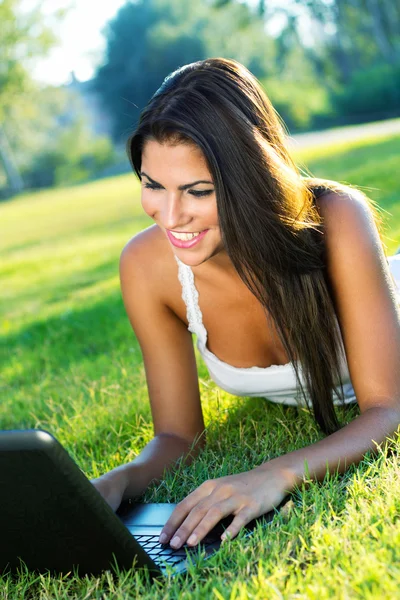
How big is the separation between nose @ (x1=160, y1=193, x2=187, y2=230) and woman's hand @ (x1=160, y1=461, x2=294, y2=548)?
0.71 metres

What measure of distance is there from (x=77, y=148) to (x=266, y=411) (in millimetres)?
35593

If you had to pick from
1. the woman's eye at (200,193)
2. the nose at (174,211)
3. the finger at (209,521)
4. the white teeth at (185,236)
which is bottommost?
the finger at (209,521)

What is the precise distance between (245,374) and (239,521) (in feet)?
3.18

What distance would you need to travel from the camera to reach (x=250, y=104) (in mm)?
2289

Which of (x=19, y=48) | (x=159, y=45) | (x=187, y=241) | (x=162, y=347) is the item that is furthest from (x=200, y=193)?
(x=159, y=45)

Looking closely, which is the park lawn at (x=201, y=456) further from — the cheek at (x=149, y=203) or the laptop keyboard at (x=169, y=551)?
the cheek at (x=149, y=203)

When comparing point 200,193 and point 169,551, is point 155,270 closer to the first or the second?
point 200,193

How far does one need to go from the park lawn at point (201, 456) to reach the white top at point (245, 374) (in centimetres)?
11

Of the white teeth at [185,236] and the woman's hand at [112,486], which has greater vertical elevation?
the white teeth at [185,236]

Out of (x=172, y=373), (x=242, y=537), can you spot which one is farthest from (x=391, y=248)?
(x=242, y=537)

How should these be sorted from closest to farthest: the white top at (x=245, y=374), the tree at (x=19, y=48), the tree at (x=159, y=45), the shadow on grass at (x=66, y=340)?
the white top at (x=245, y=374), the shadow on grass at (x=66, y=340), the tree at (x=19, y=48), the tree at (x=159, y=45)

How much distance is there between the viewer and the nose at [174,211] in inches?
89.1

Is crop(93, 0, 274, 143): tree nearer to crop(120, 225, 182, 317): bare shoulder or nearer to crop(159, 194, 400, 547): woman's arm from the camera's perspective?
crop(120, 225, 182, 317): bare shoulder

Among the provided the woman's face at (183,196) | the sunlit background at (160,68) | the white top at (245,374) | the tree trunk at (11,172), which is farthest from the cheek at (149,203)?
the tree trunk at (11,172)
